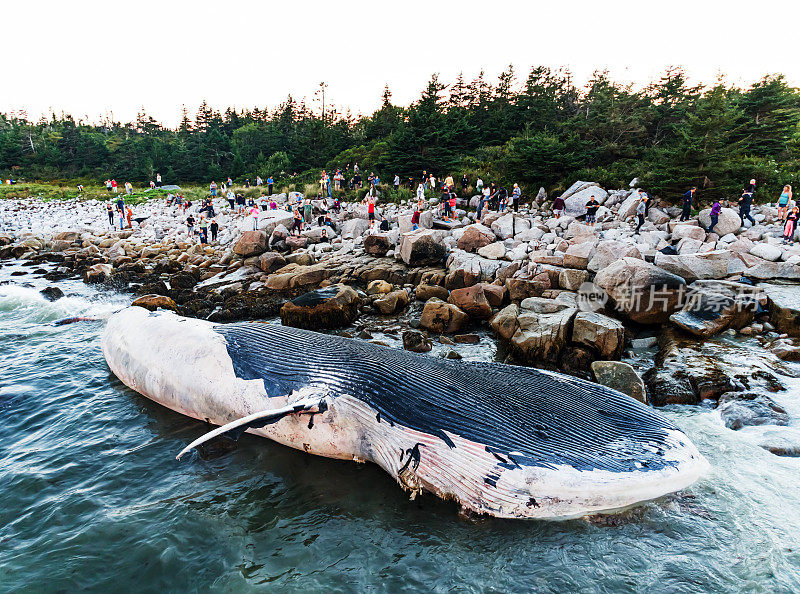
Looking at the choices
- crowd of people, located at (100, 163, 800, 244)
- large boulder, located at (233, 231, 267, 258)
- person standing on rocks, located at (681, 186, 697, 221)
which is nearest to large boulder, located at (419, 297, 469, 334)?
crowd of people, located at (100, 163, 800, 244)

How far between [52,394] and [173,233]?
22100mm

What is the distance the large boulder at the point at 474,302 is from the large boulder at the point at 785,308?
6.44 m

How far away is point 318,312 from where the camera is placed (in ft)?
35.5

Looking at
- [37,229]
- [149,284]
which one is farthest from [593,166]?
[37,229]

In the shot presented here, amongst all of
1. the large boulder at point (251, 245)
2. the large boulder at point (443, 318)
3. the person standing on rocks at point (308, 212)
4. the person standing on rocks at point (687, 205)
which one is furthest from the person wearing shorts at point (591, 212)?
the person standing on rocks at point (308, 212)

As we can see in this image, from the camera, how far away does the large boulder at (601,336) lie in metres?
8.36

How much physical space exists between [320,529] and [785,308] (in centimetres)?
1109

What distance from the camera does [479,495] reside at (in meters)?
3.73

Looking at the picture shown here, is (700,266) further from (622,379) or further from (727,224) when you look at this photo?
(727,224)

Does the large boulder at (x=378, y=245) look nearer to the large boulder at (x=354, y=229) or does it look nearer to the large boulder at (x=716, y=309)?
the large boulder at (x=354, y=229)

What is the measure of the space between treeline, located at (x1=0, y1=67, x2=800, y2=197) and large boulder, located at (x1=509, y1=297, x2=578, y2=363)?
632 inches

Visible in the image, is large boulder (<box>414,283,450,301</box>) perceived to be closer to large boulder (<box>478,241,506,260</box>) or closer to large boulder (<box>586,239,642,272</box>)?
large boulder (<box>478,241,506,260</box>)

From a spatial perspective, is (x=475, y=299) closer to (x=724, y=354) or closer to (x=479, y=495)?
(x=724, y=354)

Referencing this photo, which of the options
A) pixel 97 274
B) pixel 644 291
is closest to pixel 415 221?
pixel 644 291
